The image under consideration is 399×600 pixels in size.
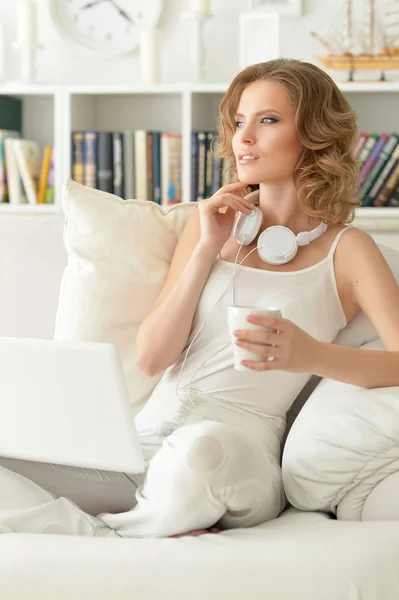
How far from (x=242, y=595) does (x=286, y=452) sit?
35 centimetres

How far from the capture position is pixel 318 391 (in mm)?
1472

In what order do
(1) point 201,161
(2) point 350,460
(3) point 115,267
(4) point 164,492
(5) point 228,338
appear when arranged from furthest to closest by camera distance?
(1) point 201,161 → (3) point 115,267 → (5) point 228,338 → (2) point 350,460 → (4) point 164,492

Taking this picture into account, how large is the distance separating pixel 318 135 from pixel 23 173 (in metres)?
1.67

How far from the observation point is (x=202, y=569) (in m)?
1.07

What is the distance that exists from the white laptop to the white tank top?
1.00ft

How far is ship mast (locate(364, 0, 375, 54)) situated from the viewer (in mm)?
2823

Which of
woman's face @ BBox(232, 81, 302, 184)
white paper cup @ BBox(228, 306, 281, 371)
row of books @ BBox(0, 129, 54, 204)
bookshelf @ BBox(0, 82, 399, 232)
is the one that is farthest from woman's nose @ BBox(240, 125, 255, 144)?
row of books @ BBox(0, 129, 54, 204)

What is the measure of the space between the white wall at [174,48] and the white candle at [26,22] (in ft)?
0.69

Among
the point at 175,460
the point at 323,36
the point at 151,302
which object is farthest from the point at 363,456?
the point at 323,36

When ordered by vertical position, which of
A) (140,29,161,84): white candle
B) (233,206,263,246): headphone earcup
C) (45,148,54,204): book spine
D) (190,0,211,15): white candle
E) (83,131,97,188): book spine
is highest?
(190,0,211,15): white candle

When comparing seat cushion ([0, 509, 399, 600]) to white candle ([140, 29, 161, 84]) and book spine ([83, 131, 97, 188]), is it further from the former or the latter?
white candle ([140, 29, 161, 84])

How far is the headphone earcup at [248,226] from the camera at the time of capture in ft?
5.24

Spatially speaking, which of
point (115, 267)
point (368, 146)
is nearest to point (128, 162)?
point (368, 146)

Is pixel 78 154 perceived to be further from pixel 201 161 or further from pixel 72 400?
pixel 72 400
